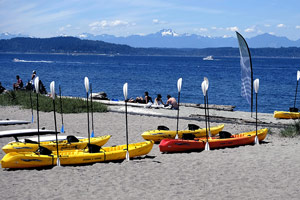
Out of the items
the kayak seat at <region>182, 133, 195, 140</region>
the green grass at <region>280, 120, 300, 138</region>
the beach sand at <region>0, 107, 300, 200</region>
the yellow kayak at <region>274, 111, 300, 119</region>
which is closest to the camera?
the beach sand at <region>0, 107, 300, 200</region>

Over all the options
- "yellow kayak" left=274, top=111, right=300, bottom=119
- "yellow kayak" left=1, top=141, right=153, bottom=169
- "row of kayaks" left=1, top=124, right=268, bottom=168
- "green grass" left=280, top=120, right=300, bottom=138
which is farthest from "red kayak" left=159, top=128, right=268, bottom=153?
"yellow kayak" left=274, top=111, right=300, bottom=119

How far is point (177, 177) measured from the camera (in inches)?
399

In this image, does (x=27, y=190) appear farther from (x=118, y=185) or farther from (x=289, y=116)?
(x=289, y=116)

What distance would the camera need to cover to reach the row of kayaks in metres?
10.8

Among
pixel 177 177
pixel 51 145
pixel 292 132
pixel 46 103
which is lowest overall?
pixel 177 177

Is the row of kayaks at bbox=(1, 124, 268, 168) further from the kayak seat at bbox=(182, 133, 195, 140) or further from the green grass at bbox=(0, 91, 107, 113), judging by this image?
the green grass at bbox=(0, 91, 107, 113)

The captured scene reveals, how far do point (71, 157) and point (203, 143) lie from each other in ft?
14.0

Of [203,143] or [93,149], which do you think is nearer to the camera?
[93,149]

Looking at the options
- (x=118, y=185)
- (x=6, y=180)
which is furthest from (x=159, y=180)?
(x=6, y=180)

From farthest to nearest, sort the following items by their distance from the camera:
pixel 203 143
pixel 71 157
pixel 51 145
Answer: pixel 203 143
pixel 51 145
pixel 71 157

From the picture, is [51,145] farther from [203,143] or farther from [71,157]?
[203,143]

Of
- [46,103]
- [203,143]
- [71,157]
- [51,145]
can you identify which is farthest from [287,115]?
[71,157]

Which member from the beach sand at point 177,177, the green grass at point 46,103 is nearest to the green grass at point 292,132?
the beach sand at point 177,177

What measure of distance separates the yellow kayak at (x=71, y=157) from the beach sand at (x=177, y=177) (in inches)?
7.7
